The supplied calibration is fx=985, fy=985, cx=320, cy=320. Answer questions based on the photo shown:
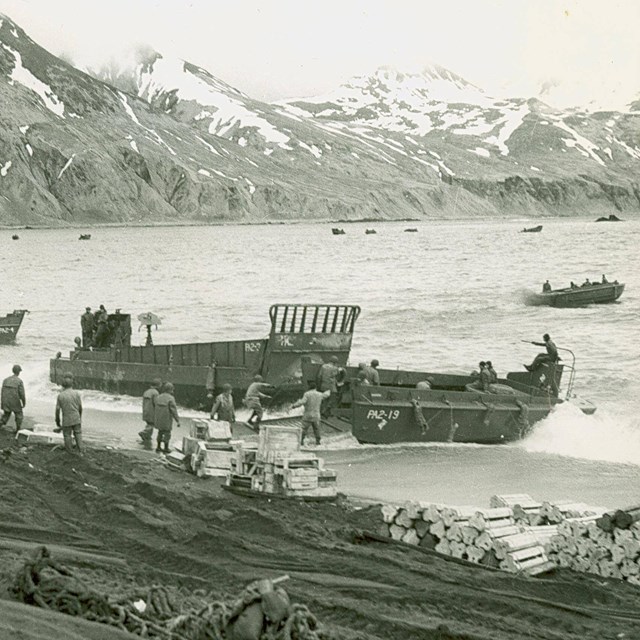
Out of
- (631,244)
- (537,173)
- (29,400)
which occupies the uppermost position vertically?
(537,173)

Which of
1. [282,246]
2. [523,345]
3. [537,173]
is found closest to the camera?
[523,345]

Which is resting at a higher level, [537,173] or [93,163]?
[537,173]

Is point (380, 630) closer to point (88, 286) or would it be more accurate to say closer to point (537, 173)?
point (88, 286)

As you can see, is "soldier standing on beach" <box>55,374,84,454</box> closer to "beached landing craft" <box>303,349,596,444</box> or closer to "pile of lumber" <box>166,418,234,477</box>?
"pile of lumber" <box>166,418,234,477</box>

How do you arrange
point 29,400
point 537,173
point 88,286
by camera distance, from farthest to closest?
point 537,173, point 88,286, point 29,400

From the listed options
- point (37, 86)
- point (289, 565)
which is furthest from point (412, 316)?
point (37, 86)

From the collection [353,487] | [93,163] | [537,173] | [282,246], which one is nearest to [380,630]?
[353,487]

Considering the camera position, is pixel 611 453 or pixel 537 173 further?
pixel 537 173
